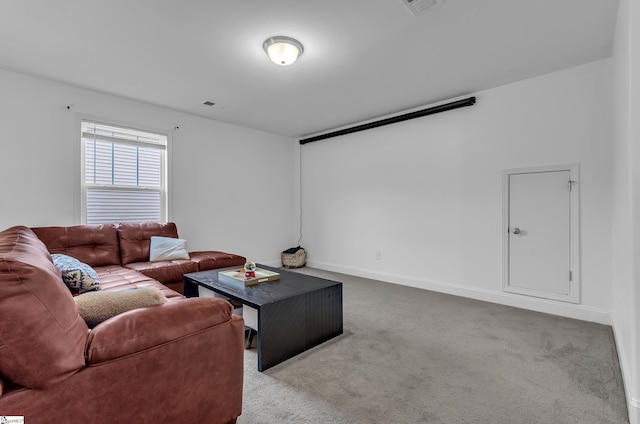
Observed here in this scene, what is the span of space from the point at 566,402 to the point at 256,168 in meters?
4.93

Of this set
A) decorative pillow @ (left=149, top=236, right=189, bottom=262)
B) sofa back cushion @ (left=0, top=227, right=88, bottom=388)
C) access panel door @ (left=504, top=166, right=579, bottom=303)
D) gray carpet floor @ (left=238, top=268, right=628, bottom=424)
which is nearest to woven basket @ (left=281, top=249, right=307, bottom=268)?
decorative pillow @ (left=149, top=236, right=189, bottom=262)

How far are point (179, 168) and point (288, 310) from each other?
323 cm

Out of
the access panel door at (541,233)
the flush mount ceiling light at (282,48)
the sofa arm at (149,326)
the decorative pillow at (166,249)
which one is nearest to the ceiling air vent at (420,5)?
the flush mount ceiling light at (282,48)

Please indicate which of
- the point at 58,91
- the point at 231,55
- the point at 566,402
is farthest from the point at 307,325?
the point at 58,91

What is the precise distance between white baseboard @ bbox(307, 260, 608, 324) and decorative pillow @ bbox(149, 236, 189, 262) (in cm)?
276

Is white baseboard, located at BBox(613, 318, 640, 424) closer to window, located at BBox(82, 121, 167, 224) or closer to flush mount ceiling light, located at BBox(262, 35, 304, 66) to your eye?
flush mount ceiling light, located at BBox(262, 35, 304, 66)

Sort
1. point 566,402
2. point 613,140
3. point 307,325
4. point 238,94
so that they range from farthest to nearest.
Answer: point 238,94
point 613,140
point 307,325
point 566,402

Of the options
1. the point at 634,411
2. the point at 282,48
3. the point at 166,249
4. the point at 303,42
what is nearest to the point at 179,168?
the point at 166,249

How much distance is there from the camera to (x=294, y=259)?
569cm

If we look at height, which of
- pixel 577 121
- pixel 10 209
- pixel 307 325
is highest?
pixel 577 121

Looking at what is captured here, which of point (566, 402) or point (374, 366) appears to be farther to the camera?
point (374, 366)

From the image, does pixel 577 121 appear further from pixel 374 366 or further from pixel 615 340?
pixel 374 366

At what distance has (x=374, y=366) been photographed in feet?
7.19

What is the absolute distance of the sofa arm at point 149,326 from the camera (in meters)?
1.17
